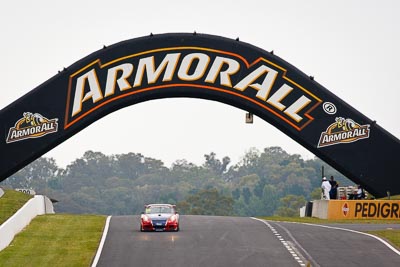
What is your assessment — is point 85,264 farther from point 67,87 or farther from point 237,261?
point 67,87

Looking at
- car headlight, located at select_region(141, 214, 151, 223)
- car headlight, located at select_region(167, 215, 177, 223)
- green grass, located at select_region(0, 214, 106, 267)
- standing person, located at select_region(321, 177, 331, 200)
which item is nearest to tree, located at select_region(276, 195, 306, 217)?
standing person, located at select_region(321, 177, 331, 200)

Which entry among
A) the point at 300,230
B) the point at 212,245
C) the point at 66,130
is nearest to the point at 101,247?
the point at 212,245

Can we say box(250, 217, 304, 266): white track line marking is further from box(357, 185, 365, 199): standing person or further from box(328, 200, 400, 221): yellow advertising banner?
box(357, 185, 365, 199): standing person

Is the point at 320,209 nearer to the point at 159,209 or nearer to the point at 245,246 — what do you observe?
the point at 159,209

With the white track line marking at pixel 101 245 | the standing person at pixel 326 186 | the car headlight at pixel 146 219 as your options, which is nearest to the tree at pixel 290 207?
the standing person at pixel 326 186

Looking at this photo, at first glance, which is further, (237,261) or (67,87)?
(67,87)

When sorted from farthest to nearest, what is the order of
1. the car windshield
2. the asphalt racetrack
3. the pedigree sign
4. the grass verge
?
the pedigree sign
the car windshield
the grass verge
the asphalt racetrack

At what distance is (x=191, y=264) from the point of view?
3459 cm

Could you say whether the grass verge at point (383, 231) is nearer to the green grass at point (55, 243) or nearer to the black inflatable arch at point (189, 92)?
the black inflatable arch at point (189, 92)

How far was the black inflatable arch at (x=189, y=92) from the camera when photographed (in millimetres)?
56594

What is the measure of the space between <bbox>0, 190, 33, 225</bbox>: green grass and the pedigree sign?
478 cm

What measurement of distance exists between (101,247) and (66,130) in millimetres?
18086

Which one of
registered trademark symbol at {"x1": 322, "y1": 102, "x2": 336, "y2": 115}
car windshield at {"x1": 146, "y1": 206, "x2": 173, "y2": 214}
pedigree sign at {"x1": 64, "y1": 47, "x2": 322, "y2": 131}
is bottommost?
car windshield at {"x1": 146, "y1": 206, "x2": 173, "y2": 214}

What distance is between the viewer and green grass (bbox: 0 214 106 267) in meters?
36.4
